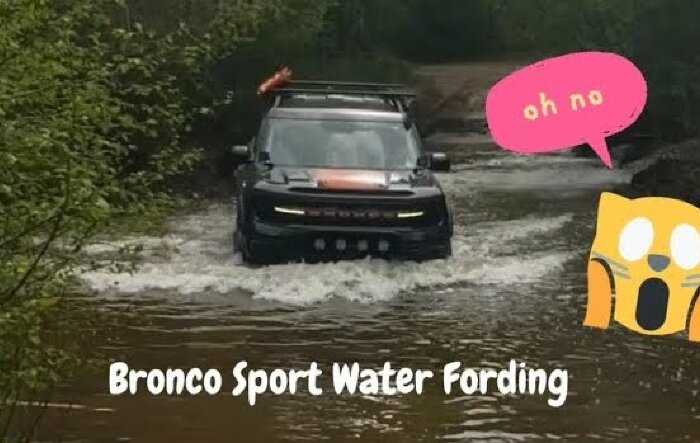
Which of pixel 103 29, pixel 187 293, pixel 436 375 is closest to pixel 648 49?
Result: pixel 187 293

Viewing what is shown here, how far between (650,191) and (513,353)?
10197mm

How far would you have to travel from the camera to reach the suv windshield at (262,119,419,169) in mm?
12891

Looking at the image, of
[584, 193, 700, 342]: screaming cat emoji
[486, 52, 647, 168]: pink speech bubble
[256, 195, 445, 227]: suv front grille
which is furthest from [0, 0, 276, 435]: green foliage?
[256, 195, 445, 227]: suv front grille

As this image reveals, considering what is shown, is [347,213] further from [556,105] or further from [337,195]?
[556,105]

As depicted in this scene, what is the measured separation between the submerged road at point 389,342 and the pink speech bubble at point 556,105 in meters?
1.74

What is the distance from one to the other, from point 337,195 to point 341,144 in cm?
151

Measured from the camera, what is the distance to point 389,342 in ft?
31.4

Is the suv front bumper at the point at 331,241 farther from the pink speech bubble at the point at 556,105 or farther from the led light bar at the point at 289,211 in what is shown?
the pink speech bubble at the point at 556,105

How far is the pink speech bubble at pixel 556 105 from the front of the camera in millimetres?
7781

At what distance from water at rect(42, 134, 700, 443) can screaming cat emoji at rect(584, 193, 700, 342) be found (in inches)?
24.3

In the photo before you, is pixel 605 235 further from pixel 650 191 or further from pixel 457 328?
pixel 650 191

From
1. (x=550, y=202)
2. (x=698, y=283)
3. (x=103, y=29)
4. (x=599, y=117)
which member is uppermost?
(x=103, y=29)

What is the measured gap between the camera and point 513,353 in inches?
368

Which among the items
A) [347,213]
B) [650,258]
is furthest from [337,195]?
[650,258]
